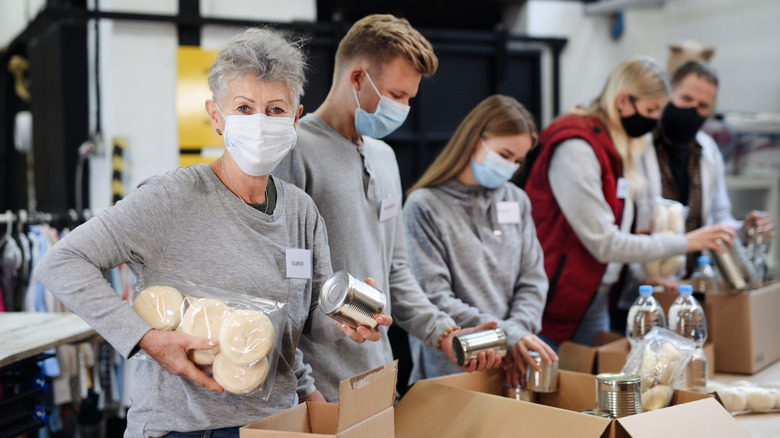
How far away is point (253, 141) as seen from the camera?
144cm

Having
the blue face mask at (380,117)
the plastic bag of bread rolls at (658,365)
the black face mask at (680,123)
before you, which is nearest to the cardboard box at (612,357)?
the plastic bag of bread rolls at (658,365)

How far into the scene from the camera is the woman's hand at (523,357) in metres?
1.96

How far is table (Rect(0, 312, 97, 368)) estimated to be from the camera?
193 cm

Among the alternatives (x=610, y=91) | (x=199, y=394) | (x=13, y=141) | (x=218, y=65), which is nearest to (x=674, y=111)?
(x=610, y=91)

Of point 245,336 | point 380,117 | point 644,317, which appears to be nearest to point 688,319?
point 644,317

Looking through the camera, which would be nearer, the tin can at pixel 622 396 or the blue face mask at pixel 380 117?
the tin can at pixel 622 396

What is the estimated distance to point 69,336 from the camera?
2.18 meters

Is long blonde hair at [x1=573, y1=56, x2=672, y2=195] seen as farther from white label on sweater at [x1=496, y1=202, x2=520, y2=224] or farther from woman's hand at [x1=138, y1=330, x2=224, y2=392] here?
woman's hand at [x1=138, y1=330, x2=224, y2=392]

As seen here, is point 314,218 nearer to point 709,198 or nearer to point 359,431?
point 359,431

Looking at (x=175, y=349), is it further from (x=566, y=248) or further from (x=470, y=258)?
(x=566, y=248)

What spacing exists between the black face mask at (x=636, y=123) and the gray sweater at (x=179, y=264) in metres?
1.81

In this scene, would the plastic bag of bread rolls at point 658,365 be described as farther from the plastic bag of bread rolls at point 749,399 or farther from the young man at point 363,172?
the young man at point 363,172

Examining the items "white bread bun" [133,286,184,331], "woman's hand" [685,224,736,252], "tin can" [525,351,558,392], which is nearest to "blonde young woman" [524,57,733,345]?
"woman's hand" [685,224,736,252]

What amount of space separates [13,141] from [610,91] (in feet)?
21.5
